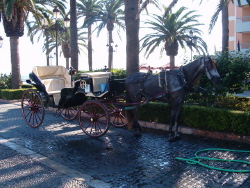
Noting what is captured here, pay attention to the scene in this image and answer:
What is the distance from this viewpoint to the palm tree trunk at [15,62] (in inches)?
715

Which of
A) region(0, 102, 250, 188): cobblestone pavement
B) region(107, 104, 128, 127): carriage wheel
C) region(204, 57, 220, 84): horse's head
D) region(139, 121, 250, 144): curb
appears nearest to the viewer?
region(0, 102, 250, 188): cobblestone pavement

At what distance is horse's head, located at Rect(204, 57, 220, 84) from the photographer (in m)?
6.32

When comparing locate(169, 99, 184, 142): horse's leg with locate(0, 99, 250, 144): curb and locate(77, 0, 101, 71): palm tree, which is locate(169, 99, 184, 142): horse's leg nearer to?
locate(0, 99, 250, 144): curb

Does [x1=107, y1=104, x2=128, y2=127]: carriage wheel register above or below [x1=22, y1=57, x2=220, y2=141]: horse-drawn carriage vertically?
below

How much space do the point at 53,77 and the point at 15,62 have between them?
9.99 m

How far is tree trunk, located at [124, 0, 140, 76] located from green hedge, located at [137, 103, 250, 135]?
2110 mm

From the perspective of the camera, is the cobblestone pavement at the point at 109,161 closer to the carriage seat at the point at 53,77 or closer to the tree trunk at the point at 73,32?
the carriage seat at the point at 53,77

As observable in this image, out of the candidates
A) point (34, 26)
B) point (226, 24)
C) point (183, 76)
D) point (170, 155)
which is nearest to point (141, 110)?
point (183, 76)

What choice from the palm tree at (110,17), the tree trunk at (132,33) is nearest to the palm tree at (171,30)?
the palm tree at (110,17)

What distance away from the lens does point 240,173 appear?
15.5 feet

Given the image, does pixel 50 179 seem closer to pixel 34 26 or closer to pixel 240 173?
pixel 240 173

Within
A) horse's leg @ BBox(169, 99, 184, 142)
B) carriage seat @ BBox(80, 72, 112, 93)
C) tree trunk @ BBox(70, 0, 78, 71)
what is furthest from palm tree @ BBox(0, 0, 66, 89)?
horse's leg @ BBox(169, 99, 184, 142)

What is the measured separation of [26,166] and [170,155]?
109 inches

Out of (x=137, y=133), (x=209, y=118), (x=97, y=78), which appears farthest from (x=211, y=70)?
(x=97, y=78)
